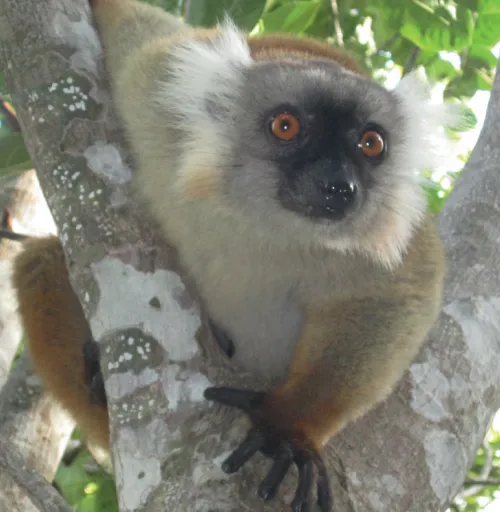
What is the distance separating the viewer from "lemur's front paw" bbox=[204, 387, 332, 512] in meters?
2.49

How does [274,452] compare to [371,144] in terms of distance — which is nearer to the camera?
[274,452]

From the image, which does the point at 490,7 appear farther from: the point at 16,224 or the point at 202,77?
the point at 16,224

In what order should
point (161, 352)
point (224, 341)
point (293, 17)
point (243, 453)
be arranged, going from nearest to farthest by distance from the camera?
point (243, 453) → point (161, 352) → point (224, 341) → point (293, 17)

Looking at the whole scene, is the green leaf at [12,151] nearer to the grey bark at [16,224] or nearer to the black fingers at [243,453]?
the grey bark at [16,224]

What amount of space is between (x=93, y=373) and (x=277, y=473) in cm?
154

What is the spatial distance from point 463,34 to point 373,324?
263 cm

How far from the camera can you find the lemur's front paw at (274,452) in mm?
2488

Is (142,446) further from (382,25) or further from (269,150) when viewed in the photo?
(382,25)

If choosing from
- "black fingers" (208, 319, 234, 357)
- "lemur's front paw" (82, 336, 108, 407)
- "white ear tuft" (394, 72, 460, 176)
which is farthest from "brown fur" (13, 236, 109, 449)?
"white ear tuft" (394, 72, 460, 176)

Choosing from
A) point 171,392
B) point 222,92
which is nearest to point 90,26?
point 222,92

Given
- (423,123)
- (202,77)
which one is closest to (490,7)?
(423,123)

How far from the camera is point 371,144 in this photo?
11.2ft

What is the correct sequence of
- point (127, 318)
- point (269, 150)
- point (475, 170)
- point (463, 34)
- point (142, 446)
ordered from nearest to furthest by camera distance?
1. point (142, 446)
2. point (127, 318)
3. point (269, 150)
4. point (475, 170)
5. point (463, 34)

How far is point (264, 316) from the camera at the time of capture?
3512 mm
